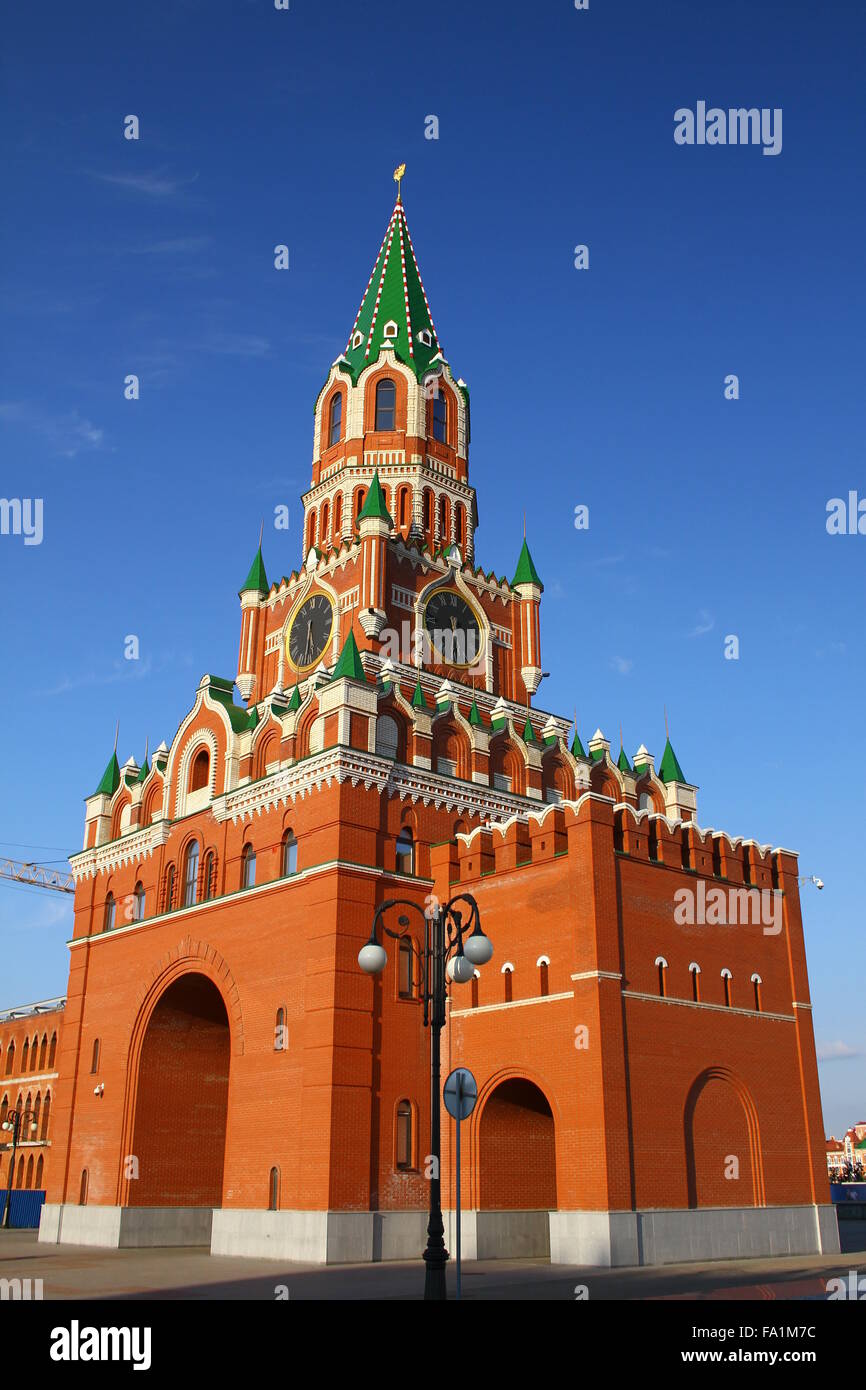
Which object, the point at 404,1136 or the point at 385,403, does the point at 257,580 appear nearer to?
the point at 385,403

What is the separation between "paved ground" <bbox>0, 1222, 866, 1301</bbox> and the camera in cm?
2148

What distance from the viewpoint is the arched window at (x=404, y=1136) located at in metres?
31.5

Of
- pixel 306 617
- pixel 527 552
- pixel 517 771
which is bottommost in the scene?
pixel 517 771

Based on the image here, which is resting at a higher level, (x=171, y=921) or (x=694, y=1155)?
(x=171, y=921)

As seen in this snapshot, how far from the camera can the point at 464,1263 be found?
29531 millimetres

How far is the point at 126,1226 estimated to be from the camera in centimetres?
3697

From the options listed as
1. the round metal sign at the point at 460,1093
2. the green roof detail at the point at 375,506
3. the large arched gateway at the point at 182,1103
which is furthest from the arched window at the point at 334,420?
the round metal sign at the point at 460,1093

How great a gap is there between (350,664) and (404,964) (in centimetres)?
874

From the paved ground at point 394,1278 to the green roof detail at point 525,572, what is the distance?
79.2 ft

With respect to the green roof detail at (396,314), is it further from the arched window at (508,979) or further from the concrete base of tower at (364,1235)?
the concrete base of tower at (364,1235)

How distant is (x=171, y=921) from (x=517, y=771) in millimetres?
12537

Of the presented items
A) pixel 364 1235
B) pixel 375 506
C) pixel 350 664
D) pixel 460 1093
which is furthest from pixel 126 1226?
pixel 375 506

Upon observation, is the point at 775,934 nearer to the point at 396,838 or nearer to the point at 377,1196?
the point at 396,838
